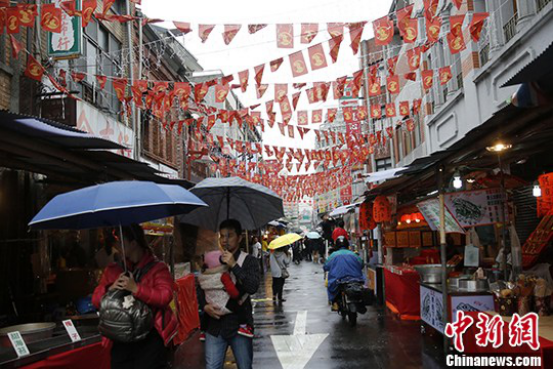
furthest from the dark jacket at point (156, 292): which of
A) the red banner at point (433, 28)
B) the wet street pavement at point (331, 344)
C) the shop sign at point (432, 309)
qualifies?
the red banner at point (433, 28)

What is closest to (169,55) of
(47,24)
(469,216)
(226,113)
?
(226,113)

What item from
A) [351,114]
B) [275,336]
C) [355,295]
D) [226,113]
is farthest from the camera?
[351,114]

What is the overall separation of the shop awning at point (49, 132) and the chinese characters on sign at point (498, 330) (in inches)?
184

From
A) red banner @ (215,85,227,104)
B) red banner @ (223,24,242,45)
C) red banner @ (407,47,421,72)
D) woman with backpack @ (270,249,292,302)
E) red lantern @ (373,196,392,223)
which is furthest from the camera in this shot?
woman with backpack @ (270,249,292,302)

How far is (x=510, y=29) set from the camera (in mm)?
13367

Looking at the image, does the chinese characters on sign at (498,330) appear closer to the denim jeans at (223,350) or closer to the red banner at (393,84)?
the denim jeans at (223,350)

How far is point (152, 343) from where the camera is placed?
4285mm

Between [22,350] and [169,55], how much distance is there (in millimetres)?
19431

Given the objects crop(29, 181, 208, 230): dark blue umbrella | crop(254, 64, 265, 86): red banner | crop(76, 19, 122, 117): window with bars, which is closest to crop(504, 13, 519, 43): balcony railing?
crop(254, 64, 265, 86): red banner

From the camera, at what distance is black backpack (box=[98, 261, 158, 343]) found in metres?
4.05

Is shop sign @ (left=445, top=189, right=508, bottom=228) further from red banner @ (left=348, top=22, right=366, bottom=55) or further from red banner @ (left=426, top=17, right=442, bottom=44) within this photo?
red banner @ (left=348, top=22, right=366, bottom=55)

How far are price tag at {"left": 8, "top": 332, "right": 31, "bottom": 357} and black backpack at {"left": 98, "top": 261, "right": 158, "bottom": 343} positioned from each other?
60.0 inches

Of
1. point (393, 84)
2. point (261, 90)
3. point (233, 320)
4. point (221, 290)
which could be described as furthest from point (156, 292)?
point (393, 84)

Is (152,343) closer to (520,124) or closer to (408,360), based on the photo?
(520,124)
